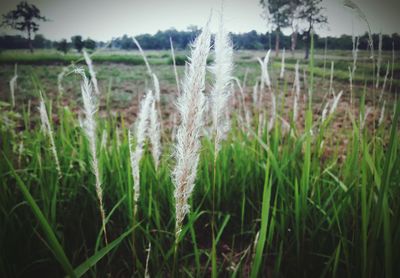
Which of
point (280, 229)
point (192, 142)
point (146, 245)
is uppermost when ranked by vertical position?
point (192, 142)

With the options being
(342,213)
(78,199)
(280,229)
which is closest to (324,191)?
(342,213)

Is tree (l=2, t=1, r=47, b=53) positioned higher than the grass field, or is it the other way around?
tree (l=2, t=1, r=47, b=53)

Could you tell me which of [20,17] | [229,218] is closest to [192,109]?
[229,218]

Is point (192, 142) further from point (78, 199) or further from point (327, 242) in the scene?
point (78, 199)

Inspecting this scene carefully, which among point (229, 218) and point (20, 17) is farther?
point (20, 17)

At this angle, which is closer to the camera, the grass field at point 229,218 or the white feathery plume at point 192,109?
the white feathery plume at point 192,109

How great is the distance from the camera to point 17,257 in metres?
1.35

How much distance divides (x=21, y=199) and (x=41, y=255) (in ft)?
1.57

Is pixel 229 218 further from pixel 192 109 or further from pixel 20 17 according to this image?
pixel 20 17

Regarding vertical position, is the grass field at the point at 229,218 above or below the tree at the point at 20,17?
below

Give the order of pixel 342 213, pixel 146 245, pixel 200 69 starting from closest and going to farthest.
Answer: pixel 200 69, pixel 342 213, pixel 146 245

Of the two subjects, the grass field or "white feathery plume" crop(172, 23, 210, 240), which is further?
the grass field

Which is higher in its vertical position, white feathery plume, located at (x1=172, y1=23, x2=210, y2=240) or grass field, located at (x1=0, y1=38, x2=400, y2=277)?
white feathery plume, located at (x1=172, y1=23, x2=210, y2=240)

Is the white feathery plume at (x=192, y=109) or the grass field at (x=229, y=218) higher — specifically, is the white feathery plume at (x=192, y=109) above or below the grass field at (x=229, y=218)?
above
